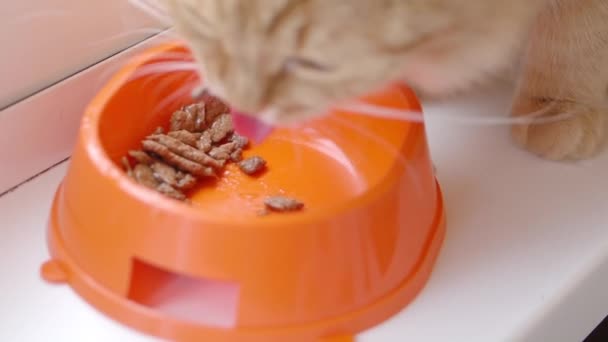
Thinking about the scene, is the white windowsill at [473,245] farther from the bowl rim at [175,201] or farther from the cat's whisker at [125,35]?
the bowl rim at [175,201]

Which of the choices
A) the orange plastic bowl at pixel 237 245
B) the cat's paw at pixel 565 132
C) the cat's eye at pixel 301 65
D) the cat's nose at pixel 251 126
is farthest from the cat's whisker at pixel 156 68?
the cat's paw at pixel 565 132

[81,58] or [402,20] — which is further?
[81,58]

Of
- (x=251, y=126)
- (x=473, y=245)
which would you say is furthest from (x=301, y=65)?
(x=473, y=245)

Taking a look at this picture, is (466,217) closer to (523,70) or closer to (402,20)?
(523,70)

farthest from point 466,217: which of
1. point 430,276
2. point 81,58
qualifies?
point 81,58

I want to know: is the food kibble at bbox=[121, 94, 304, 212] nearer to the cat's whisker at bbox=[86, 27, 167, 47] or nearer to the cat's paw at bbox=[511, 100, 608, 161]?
the cat's whisker at bbox=[86, 27, 167, 47]

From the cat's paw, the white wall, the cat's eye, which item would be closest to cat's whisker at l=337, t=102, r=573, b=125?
the cat's paw
